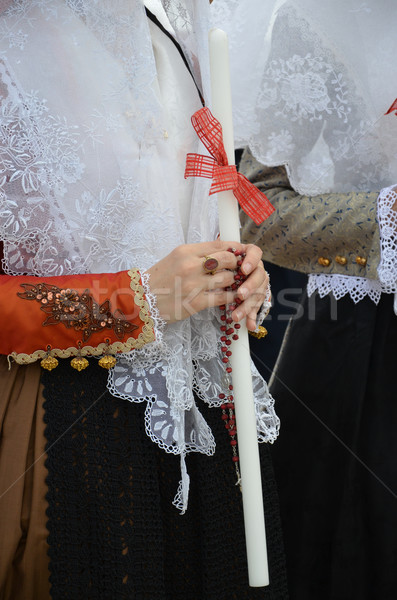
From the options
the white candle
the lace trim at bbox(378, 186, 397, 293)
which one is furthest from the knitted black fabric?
the lace trim at bbox(378, 186, 397, 293)

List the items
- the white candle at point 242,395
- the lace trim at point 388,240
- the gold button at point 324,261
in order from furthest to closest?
the gold button at point 324,261 < the lace trim at point 388,240 < the white candle at point 242,395

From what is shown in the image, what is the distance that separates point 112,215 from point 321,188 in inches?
23.7

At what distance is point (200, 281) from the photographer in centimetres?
85

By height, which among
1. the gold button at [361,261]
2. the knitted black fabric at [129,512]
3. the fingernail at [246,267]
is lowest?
the knitted black fabric at [129,512]

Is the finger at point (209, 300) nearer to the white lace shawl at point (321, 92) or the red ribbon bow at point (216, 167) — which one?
the red ribbon bow at point (216, 167)

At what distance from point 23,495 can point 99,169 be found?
18.8 inches

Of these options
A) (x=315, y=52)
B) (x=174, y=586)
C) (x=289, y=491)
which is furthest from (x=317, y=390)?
(x=315, y=52)

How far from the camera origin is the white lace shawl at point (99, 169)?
856 mm

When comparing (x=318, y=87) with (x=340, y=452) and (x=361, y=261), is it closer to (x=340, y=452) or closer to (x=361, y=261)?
(x=361, y=261)

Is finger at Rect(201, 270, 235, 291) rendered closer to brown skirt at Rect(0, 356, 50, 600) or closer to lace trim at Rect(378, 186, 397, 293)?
brown skirt at Rect(0, 356, 50, 600)

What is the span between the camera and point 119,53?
0.90 metres

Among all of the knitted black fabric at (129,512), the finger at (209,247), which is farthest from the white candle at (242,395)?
the knitted black fabric at (129,512)

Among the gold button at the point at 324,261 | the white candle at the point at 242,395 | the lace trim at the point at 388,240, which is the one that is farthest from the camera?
the gold button at the point at 324,261

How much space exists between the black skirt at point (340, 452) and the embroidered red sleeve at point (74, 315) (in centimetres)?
60
